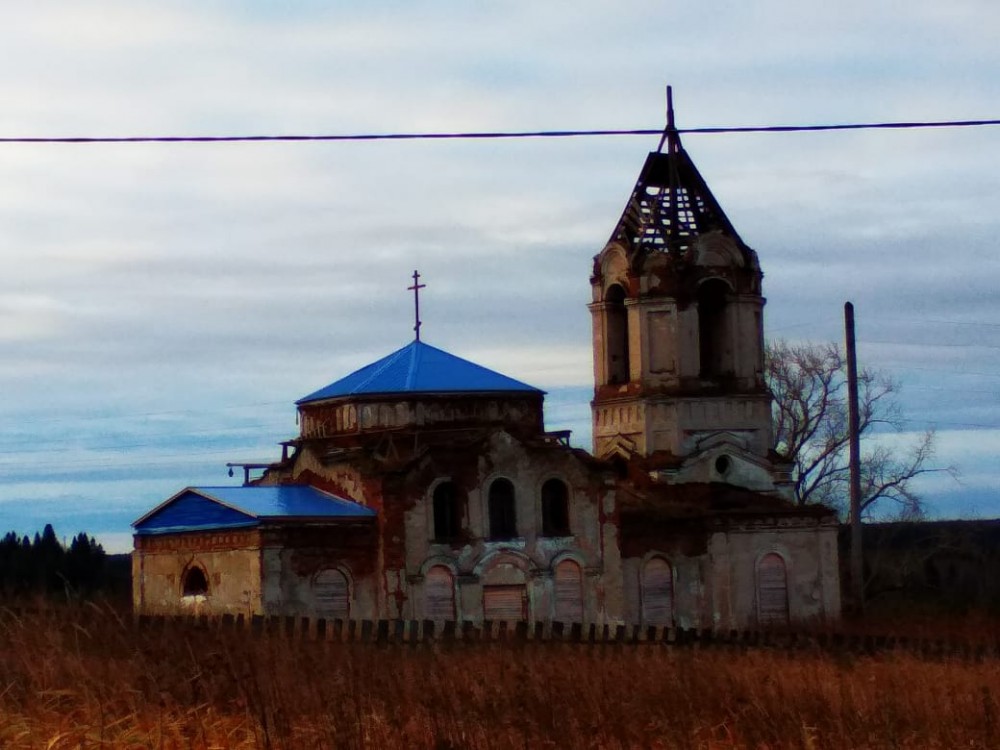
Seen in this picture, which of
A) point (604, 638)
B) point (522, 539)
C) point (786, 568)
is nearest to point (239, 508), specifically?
point (522, 539)

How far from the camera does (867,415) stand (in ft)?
167

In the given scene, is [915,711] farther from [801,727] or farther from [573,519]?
[573,519]

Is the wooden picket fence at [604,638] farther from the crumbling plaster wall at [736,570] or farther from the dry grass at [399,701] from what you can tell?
the crumbling plaster wall at [736,570]

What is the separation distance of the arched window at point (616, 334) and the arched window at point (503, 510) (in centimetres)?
481

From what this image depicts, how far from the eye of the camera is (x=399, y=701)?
10.8 m

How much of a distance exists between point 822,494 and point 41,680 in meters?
41.2

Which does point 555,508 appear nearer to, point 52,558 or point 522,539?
point 522,539

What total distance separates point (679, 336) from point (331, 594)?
9.08m

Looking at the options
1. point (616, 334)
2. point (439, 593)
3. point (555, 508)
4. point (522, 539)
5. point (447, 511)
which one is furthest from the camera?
point (616, 334)

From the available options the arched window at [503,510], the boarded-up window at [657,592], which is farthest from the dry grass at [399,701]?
the boarded-up window at [657,592]

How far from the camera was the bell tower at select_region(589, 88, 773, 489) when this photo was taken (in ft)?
115

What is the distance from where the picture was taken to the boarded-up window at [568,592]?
3234 centimetres

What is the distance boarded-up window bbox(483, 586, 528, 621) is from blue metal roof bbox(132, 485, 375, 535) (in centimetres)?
272

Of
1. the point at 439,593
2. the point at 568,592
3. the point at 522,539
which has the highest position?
the point at 522,539
